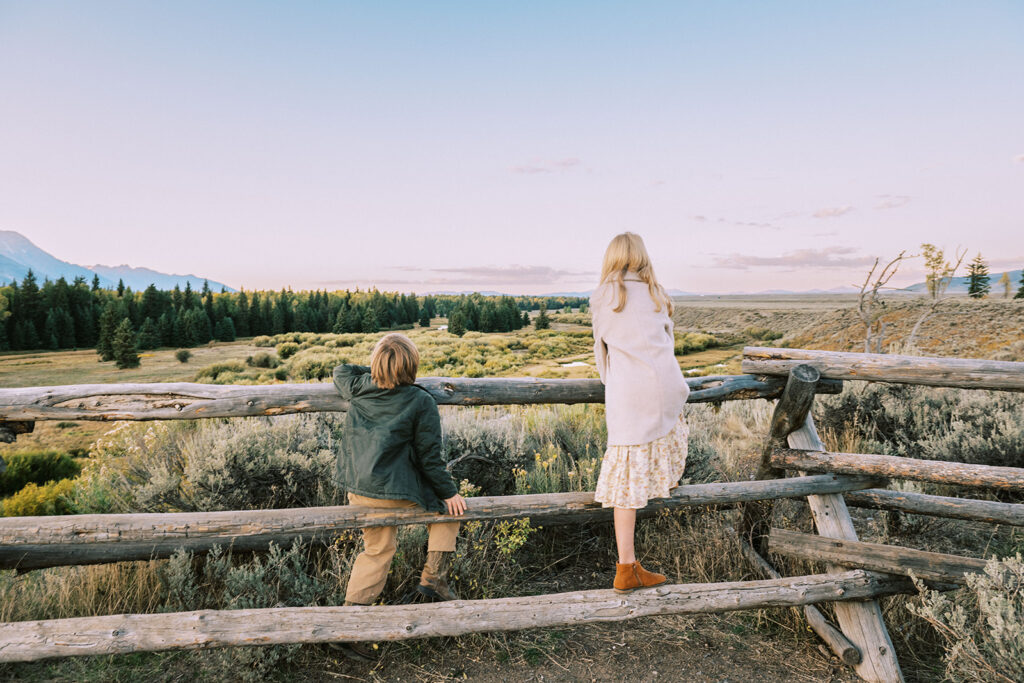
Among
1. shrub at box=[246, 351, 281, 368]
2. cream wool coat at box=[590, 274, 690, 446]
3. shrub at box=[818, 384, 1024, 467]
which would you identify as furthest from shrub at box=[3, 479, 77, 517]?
shrub at box=[246, 351, 281, 368]

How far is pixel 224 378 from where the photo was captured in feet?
103

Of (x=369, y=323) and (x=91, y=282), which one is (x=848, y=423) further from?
(x=91, y=282)

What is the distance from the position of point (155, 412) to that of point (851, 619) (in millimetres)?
4218

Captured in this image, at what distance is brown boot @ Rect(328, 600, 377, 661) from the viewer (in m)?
2.79

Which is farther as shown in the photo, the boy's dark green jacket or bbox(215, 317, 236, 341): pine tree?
bbox(215, 317, 236, 341): pine tree

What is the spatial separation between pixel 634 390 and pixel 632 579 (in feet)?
3.39

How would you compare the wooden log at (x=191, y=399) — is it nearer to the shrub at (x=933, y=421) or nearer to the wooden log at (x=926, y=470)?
the wooden log at (x=926, y=470)

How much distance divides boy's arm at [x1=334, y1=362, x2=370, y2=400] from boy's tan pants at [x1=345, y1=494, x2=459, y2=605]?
59 centimetres

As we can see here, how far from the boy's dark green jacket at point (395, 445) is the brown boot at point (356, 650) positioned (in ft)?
2.51

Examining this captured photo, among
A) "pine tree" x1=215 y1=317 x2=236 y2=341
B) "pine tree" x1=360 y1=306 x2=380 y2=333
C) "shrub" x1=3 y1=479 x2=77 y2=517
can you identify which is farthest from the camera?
"pine tree" x1=360 y1=306 x2=380 y2=333

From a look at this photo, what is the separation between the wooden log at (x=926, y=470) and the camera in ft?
10.3

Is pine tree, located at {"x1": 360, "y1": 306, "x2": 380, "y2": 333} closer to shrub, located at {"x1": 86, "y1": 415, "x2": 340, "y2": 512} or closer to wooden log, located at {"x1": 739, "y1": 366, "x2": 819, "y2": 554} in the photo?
shrub, located at {"x1": 86, "y1": 415, "x2": 340, "y2": 512}

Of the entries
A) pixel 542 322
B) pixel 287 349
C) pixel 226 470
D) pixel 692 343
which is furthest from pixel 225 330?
pixel 226 470

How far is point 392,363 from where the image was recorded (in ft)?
8.55
